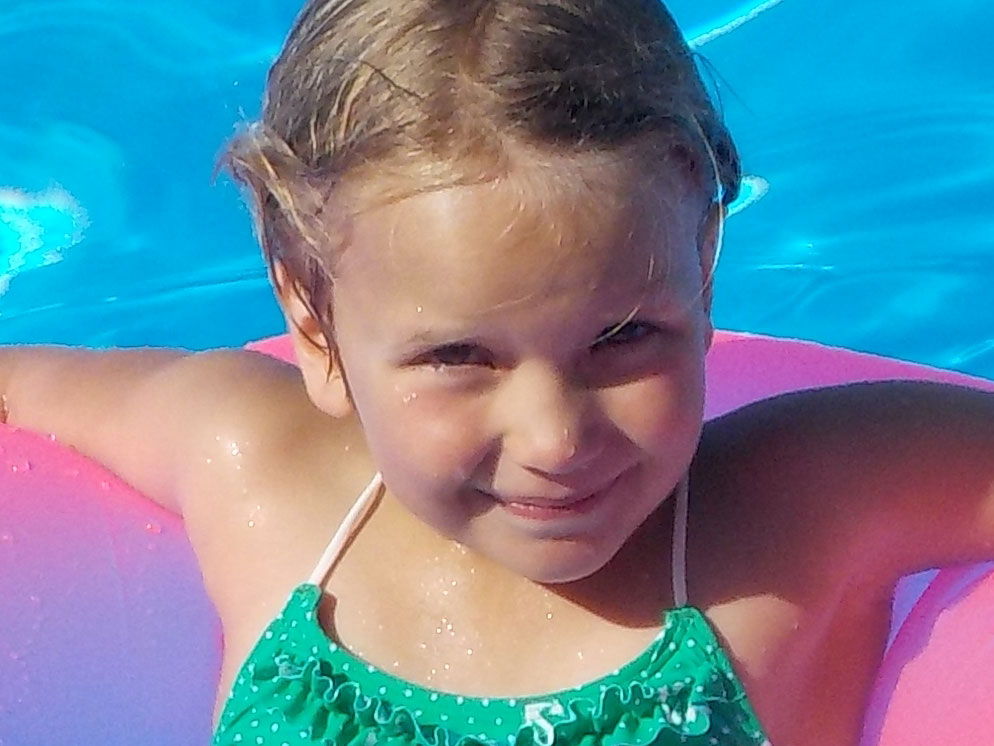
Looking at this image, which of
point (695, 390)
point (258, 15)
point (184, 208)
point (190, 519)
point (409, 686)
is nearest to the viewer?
point (695, 390)

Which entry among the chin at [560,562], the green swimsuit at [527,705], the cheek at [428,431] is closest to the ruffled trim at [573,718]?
the green swimsuit at [527,705]

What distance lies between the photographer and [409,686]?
133cm

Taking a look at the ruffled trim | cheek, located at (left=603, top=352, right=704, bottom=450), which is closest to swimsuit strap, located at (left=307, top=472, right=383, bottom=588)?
the ruffled trim

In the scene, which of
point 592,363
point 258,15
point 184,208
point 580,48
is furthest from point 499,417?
point 258,15

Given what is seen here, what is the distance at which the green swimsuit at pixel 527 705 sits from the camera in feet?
4.24

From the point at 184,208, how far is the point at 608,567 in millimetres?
1378

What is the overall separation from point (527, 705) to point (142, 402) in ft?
1.81

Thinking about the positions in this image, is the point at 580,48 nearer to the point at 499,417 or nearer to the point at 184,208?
the point at 499,417

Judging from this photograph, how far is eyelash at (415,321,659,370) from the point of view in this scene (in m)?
1.11

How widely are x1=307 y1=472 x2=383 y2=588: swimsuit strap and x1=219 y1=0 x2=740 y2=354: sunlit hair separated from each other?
31 cm

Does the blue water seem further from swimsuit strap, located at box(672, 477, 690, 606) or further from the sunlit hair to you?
the sunlit hair

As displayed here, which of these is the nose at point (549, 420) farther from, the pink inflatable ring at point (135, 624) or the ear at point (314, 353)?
the pink inflatable ring at point (135, 624)

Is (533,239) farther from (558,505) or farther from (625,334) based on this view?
(558,505)

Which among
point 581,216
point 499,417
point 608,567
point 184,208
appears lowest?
point 184,208
